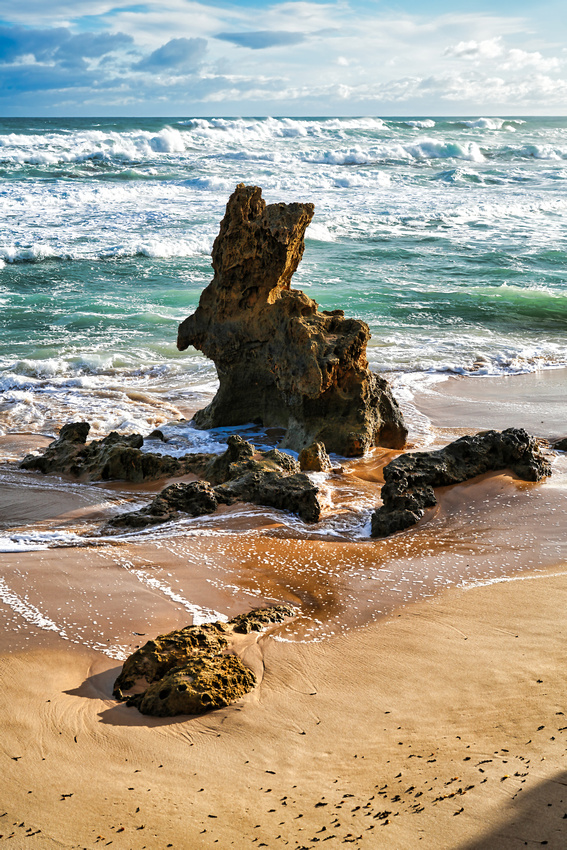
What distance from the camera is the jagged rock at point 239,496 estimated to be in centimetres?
521

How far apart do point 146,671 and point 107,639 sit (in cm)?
44

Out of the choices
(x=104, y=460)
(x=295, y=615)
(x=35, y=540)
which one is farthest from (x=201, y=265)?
(x=295, y=615)

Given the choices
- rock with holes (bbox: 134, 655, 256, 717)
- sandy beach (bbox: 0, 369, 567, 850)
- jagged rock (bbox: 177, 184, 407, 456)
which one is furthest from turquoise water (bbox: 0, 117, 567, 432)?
rock with holes (bbox: 134, 655, 256, 717)

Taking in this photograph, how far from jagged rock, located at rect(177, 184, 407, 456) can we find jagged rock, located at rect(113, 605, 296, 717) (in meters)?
3.89

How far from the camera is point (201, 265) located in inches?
715

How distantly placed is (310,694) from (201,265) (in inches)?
642

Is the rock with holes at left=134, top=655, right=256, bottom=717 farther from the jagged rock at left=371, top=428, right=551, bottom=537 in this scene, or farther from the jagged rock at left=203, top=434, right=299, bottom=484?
the jagged rock at left=203, top=434, right=299, bottom=484

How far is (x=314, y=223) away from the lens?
76.5ft

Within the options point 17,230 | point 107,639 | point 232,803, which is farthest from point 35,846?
point 17,230

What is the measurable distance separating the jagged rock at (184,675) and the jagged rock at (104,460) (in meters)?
3.23

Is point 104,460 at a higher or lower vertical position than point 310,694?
higher

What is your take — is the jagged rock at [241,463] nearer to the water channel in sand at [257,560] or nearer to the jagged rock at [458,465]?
the water channel in sand at [257,560]

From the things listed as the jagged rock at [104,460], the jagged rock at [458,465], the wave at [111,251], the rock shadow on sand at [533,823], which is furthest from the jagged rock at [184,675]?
the wave at [111,251]

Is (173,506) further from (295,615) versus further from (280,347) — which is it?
(280,347)
